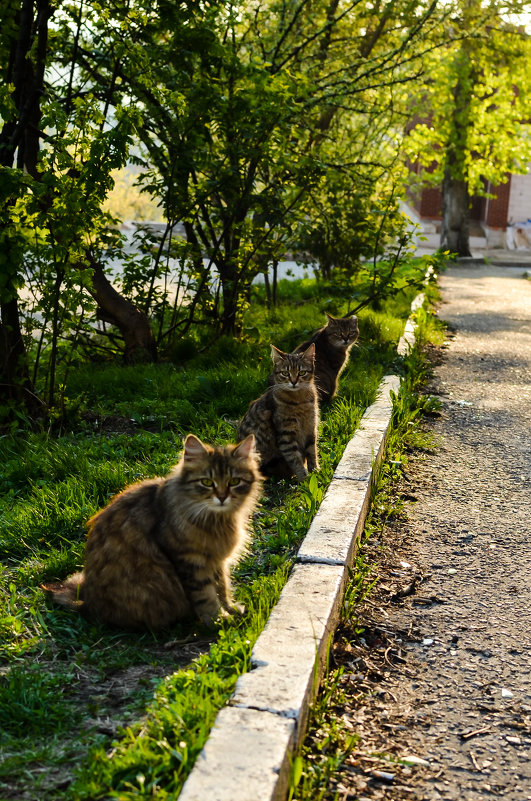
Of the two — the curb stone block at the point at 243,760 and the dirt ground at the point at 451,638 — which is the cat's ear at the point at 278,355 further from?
the curb stone block at the point at 243,760

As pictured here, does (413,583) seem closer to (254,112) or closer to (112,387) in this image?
(112,387)

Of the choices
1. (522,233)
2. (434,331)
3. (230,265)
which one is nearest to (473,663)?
(230,265)

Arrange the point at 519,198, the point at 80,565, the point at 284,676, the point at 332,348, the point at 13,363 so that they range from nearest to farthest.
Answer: the point at 284,676 → the point at 80,565 → the point at 13,363 → the point at 332,348 → the point at 519,198

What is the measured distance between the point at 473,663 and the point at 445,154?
20.8 m

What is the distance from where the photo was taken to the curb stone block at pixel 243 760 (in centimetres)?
212

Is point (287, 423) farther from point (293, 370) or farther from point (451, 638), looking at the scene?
point (451, 638)

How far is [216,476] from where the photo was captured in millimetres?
3357

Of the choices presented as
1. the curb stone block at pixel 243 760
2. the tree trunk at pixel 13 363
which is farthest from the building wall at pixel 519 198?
the curb stone block at pixel 243 760

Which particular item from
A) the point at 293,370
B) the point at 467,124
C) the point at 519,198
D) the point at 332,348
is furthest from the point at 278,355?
the point at 519,198

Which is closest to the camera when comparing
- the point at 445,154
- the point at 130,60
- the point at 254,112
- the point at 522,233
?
the point at 130,60

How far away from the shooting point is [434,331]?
10.4m

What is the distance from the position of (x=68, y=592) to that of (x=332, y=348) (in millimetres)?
3942

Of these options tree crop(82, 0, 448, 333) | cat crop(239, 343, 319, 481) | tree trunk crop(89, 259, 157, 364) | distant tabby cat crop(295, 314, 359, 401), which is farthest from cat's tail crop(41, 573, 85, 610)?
tree trunk crop(89, 259, 157, 364)

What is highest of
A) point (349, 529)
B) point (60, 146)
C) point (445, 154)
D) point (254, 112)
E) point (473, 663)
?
point (445, 154)
